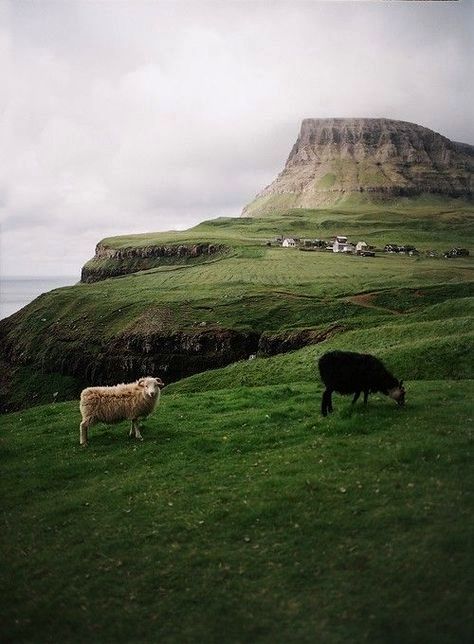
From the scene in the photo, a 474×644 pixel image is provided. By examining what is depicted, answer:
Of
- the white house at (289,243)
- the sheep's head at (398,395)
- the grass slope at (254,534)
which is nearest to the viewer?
the grass slope at (254,534)

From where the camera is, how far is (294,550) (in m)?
10.1

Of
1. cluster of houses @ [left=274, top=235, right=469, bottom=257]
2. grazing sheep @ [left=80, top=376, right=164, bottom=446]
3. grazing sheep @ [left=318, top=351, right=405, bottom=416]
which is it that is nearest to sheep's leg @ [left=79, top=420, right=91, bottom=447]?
grazing sheep @ [left=80, top=376, right=164, bottom=446]

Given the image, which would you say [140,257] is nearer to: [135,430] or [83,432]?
[83,432]

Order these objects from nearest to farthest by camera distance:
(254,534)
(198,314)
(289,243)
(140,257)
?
(254,534)
(198,314)
(289,243)
(140,257)

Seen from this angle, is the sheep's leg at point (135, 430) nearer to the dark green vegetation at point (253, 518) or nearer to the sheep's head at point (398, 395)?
the dark green vegetation at point (253, 518)

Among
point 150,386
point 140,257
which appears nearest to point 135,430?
point 150,386

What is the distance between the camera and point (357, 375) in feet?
59.3

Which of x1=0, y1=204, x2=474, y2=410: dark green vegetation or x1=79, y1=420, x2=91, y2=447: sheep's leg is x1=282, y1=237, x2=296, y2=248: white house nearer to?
x1=0, y1=204, x2=474, y2=410: dark green vegetation

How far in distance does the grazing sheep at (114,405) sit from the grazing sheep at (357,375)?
6507 mm

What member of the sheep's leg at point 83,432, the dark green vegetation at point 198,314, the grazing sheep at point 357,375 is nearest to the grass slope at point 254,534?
the sheep's leg at point 83,432

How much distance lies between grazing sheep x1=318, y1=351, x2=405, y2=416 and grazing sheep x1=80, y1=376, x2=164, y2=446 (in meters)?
6.51

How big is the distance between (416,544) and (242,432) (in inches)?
367

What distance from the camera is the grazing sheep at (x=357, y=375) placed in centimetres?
1809

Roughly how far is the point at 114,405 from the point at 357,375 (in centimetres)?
931
